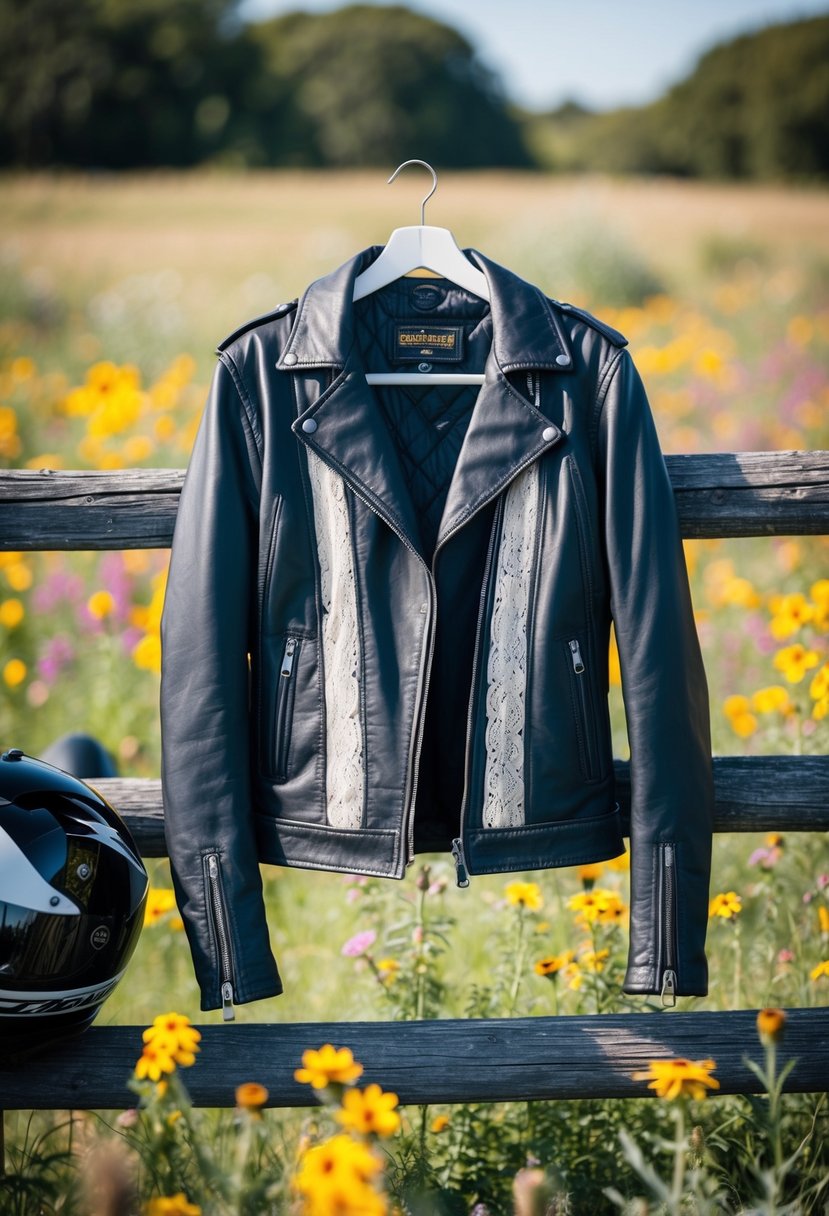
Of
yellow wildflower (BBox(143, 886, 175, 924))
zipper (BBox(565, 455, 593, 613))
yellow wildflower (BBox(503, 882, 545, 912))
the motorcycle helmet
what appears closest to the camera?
the motorcycle helmet

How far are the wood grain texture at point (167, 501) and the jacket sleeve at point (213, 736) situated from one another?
29cm

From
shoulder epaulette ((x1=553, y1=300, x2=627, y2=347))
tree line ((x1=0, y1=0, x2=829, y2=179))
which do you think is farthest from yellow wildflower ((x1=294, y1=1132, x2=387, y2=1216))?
tree line ((x1=0, y1=0, x2=829, y2=179))

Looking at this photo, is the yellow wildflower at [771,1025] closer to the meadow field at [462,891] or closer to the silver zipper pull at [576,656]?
the meadow field at [462,891]

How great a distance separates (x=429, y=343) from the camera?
2.33 meters

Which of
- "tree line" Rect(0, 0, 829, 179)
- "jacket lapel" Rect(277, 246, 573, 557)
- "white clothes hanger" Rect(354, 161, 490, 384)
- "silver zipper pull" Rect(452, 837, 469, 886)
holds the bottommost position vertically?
"silver zipper pull" Rect(452, 837, 469, 886)

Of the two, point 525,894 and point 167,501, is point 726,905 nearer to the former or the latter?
point 525,894

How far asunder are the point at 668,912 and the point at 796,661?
1011 millimetres

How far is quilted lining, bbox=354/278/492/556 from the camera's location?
2309mm

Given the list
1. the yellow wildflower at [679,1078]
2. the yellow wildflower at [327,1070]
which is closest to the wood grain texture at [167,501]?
the yellow wildflower at [679,1078]

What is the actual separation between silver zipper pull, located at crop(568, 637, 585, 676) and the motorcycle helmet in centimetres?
99

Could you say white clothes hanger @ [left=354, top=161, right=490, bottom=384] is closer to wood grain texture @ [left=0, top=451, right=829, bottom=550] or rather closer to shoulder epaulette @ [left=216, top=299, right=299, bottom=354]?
shoulder epaulette @ [left=216, top=299, right=299, bottom=354]

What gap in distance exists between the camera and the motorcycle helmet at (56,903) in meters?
1.92

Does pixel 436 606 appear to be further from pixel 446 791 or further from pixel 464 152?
pixel 464 152

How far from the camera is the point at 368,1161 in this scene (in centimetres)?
129
